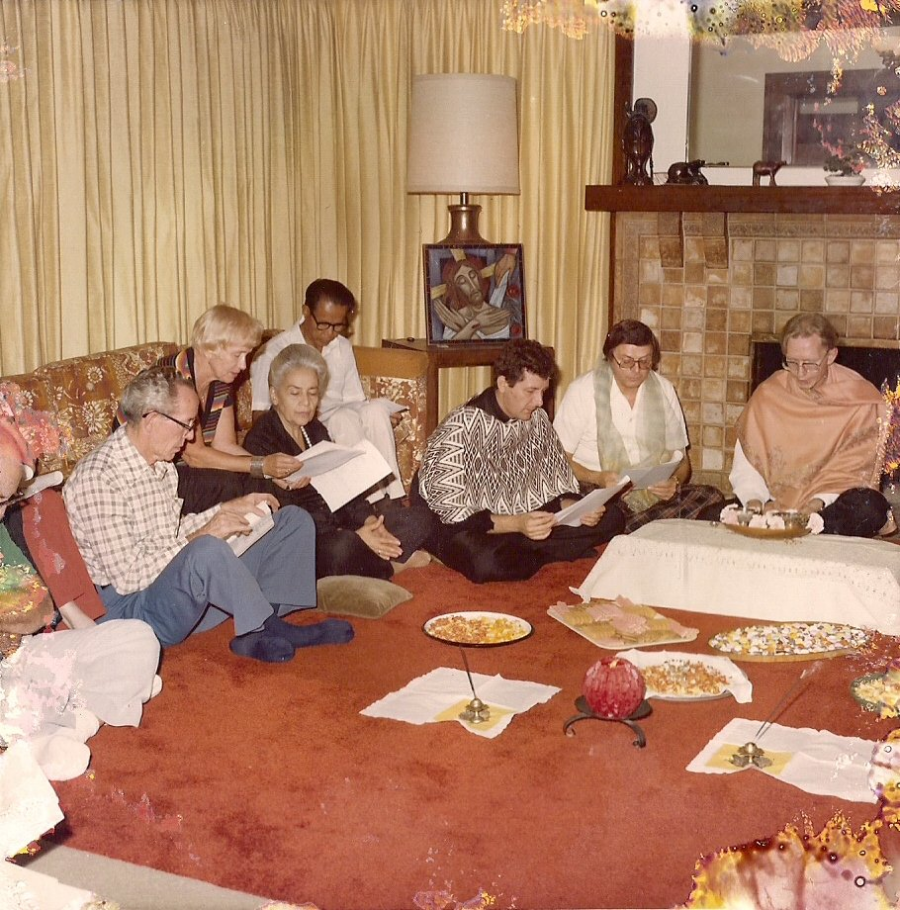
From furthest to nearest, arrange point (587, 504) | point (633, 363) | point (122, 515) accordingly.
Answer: point (633, 363) → point (587, 504) → point (122, 515)

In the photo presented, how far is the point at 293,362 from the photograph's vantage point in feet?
14.1

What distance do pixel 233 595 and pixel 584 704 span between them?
3.63ft

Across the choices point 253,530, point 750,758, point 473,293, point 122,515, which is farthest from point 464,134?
point 750,758

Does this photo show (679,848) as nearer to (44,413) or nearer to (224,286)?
(44,413)

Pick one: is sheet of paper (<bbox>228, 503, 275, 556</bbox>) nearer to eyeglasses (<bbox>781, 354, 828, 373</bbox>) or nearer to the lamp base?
eyeglasses (<bbox>781, 354, 828, 373</bbox>)

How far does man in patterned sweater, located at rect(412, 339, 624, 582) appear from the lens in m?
4.32

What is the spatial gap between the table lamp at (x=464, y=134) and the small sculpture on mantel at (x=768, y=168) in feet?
3.62

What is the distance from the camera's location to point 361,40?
6.10m

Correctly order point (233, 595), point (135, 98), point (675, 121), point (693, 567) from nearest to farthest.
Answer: point (233, 595) < point (693, 567) < point (135, 98) < point (675, 121)

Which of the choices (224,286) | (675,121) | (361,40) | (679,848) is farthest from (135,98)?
(679,848)

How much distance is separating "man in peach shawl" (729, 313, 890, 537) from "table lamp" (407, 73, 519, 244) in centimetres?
172

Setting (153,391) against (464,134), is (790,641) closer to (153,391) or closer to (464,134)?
(153,391)

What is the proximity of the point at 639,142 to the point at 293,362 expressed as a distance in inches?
90.3

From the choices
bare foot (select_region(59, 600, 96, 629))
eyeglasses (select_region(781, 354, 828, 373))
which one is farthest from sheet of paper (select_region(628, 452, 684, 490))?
bare foot (select_region(59, 600, 96, 629))
